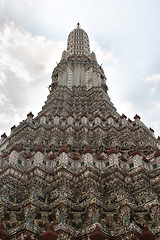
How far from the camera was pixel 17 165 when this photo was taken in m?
19.8

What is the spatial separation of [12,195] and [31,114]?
1469 cm

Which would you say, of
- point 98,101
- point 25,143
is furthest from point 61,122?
point 98,101

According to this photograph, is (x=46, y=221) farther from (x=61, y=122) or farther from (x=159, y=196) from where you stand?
(x=61, y=122)

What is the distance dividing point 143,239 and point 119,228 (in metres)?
1.79

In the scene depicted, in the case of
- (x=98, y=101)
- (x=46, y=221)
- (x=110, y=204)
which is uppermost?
(x=98, y=101)

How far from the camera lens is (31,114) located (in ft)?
102

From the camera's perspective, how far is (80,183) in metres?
18.5

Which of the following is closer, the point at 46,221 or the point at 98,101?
the point at 46,221

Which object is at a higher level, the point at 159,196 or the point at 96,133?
the point at 96,133

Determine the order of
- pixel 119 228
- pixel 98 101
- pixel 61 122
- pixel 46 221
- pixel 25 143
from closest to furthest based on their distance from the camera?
pixel 119 228 → pixel 46 221 → pixel 25 143 → pixel 61 122 → pixel 98 101

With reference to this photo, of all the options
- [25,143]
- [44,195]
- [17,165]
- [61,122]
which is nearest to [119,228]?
[44,195]

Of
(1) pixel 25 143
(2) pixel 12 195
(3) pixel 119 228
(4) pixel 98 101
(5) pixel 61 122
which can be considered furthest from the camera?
(4) pixel 98 101

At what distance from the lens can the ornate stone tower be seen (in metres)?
13.9

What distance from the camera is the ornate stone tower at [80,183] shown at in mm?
13930
